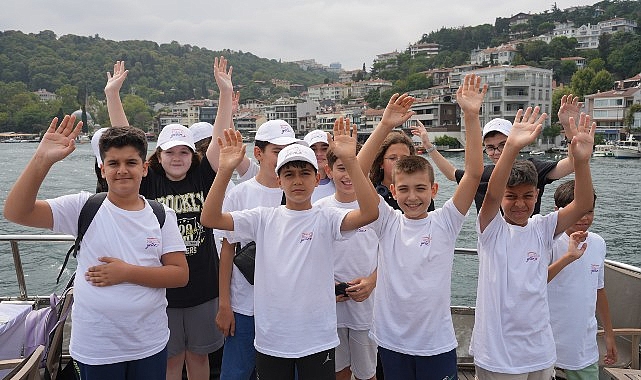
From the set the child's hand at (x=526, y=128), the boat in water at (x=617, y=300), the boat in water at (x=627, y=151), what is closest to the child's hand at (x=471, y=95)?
the child's hand at (x=526, y=128)

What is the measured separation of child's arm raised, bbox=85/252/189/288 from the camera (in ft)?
7.94

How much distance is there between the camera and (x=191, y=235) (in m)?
3.14

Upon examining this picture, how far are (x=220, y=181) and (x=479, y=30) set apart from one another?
503ft

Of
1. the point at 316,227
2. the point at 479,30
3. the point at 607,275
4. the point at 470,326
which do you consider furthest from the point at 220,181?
the point at 479,30

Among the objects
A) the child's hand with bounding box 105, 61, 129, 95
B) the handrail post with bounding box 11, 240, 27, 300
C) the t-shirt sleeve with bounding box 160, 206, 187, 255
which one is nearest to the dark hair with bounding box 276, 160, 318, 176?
the t-shirt sleeve with bounding box 160, 206, 187, 255

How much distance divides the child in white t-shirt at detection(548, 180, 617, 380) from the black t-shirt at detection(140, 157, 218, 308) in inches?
76.9

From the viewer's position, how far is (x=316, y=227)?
8.88 ft

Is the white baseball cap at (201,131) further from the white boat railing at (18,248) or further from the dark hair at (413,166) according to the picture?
the dark hair at (413,166)

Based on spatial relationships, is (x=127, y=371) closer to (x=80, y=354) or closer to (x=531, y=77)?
(x=80, y=354)

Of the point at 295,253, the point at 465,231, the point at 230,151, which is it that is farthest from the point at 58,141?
the point at 465,231

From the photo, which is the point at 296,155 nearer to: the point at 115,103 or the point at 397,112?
the point at 397,112

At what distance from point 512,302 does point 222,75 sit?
260 centimetres

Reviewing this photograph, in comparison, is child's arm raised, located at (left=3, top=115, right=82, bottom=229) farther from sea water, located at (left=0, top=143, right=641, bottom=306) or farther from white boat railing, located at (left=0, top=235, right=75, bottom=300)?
sea water, located at (left=0, top=143, right=641, bottom=306)

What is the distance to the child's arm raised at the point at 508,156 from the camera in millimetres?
2615
